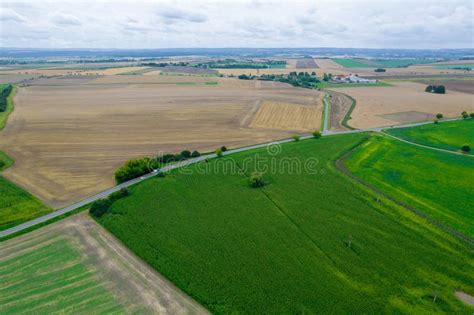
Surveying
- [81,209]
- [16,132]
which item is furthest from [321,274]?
[16,132]

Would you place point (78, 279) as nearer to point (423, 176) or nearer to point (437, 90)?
point (423, 176)

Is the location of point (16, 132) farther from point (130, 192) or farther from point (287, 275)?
point (287, 275)

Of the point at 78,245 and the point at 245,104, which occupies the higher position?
the point at 245,104

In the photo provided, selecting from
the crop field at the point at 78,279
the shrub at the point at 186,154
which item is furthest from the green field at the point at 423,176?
the crop field at the point at 78,279

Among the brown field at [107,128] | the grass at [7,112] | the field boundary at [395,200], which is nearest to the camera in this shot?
the field boundary at [395,200]

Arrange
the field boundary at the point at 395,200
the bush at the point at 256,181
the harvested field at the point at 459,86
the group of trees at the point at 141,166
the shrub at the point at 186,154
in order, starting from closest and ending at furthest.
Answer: the field boundary at the point at 395,200 < the bush at the point at 256,181 < the group of trees at the point at 141,166 < the shrub at the point at 186,154 < the harvested field at the point at 459,86

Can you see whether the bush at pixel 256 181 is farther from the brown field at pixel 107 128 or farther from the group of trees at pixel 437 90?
the group of trees at pixel 437 90

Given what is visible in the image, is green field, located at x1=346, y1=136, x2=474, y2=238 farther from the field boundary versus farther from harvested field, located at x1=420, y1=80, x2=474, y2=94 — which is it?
harvested field, located at x1=420, y1=80, x2=474, y2=94
